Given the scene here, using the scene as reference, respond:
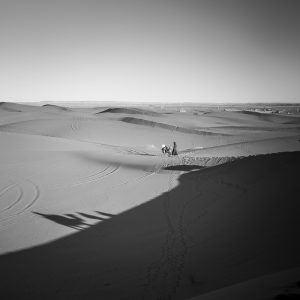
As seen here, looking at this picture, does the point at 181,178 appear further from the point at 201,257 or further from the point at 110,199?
the point at 201,257

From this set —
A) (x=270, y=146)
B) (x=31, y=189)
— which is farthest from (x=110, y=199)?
(x=270, y=146)

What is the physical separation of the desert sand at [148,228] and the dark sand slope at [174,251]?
24 millimetres

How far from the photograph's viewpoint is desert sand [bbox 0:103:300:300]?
15.5ft

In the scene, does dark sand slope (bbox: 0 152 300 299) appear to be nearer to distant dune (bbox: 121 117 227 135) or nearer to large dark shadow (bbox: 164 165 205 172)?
large dark shadow (bbox: 164 165 205 172)

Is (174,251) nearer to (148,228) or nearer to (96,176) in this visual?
(148,228)

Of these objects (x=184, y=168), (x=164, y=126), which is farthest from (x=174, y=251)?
(x=164, y=126)

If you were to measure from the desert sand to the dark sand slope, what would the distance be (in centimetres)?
2

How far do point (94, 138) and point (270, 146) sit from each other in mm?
17826

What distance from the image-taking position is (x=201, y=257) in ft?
18.3

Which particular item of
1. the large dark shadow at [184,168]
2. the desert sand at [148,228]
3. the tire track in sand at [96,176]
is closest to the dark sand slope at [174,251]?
the desert sand at [148,228]

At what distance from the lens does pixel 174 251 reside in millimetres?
6082

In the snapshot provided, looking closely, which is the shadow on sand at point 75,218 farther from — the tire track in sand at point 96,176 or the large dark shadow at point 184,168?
→ the large dark shadow at point 184,168

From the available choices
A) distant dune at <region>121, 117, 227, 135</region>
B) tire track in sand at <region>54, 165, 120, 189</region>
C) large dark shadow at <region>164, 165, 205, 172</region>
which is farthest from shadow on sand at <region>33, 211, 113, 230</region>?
distant dune at <region>121, 117, 227, 135</region>

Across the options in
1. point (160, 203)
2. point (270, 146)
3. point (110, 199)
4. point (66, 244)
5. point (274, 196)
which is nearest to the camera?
point (66, 244)
